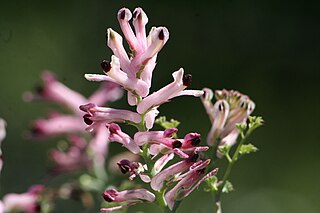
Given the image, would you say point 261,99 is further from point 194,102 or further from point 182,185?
point 182,185

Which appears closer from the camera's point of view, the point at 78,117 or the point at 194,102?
the point at 78,117

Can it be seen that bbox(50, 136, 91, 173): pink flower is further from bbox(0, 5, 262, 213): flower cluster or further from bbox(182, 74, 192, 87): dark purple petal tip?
bbox(182, 74, 192, 87): dark purple petal tip

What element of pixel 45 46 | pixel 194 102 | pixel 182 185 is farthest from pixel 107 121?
pixel 45 46

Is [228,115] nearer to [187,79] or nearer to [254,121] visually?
[254,121]

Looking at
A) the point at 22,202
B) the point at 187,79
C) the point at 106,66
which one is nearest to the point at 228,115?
the point at 187,79

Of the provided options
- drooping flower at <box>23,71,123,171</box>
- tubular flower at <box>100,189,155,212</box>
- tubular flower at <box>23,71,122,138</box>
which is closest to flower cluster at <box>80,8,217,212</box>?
tubular flower at <box>100,189,155,212</box>

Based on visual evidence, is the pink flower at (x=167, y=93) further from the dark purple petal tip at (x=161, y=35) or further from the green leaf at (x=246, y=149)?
the green leaf at (x=246, y=149)
